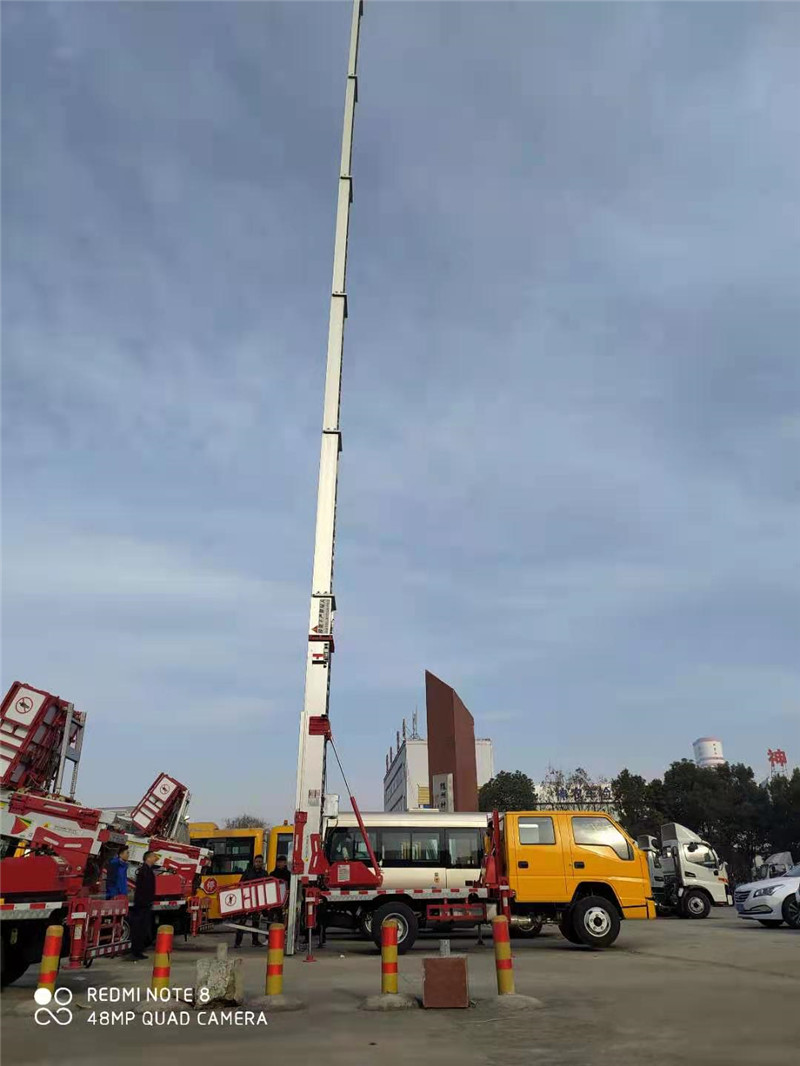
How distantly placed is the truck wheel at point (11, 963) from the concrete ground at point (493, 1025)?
18 cm

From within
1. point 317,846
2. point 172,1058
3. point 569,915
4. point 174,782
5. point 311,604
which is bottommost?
point 172,1058

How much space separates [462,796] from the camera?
40.5 metres

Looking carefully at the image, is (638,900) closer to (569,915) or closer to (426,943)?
(569,915)

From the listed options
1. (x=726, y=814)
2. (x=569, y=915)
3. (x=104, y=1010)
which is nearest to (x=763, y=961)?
(x=569, y=915)

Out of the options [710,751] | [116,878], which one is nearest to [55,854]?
[116,878]

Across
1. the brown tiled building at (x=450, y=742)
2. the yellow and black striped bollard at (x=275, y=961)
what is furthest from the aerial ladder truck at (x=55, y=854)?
the brown tiled building at (x=450, y=742)

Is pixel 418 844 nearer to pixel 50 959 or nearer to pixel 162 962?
pixel 162 962

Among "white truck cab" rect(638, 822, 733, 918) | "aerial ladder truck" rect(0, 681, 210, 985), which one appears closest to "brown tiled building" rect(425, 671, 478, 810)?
"white truck cab" rect(638, 822, 733, 918)

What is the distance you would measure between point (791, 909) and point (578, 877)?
7.17m

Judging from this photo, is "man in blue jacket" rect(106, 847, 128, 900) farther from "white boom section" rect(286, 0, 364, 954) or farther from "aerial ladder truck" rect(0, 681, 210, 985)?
"white boom section" rect(286, 0, 364, 954)

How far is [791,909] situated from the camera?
57.0 ft

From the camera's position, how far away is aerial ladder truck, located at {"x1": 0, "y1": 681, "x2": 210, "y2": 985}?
9.58m

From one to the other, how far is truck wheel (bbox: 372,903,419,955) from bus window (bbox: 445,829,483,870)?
216 cm

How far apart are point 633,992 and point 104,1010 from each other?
225 inches
